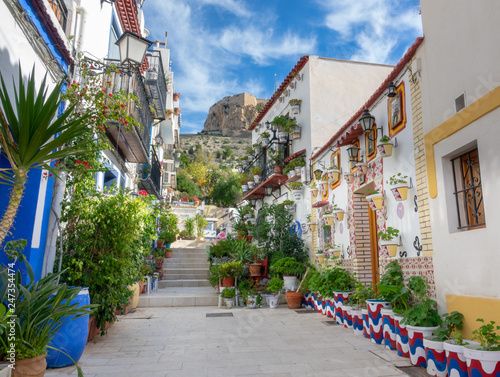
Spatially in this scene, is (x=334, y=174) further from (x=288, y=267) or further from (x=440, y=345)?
(x=440, y=345)

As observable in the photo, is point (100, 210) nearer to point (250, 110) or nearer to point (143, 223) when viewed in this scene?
point (143, 223)

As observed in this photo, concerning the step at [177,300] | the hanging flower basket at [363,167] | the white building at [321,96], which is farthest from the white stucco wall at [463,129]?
the step at [177,300]

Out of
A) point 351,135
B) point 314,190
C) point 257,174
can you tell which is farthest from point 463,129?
point 257,174

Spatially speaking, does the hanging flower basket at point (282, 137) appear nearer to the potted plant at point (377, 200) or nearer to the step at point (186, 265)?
the step at point (186, 265)

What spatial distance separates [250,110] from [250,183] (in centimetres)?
5713

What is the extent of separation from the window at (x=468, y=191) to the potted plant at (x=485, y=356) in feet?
4.04

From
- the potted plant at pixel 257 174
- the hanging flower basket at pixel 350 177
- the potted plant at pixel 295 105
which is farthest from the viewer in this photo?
the potted plant at pixel 257 174

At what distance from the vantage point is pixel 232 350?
16.9 feet

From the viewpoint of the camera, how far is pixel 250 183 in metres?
15.2

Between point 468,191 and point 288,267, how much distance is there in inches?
227

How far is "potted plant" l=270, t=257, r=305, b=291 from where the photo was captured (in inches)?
372

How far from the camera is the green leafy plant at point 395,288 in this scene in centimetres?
505

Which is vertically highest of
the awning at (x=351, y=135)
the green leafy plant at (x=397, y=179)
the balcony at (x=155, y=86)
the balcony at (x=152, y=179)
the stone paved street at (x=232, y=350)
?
the balcony at (x=155, y=86)

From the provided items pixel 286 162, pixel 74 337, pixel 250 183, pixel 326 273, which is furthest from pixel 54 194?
pixel 250 183
